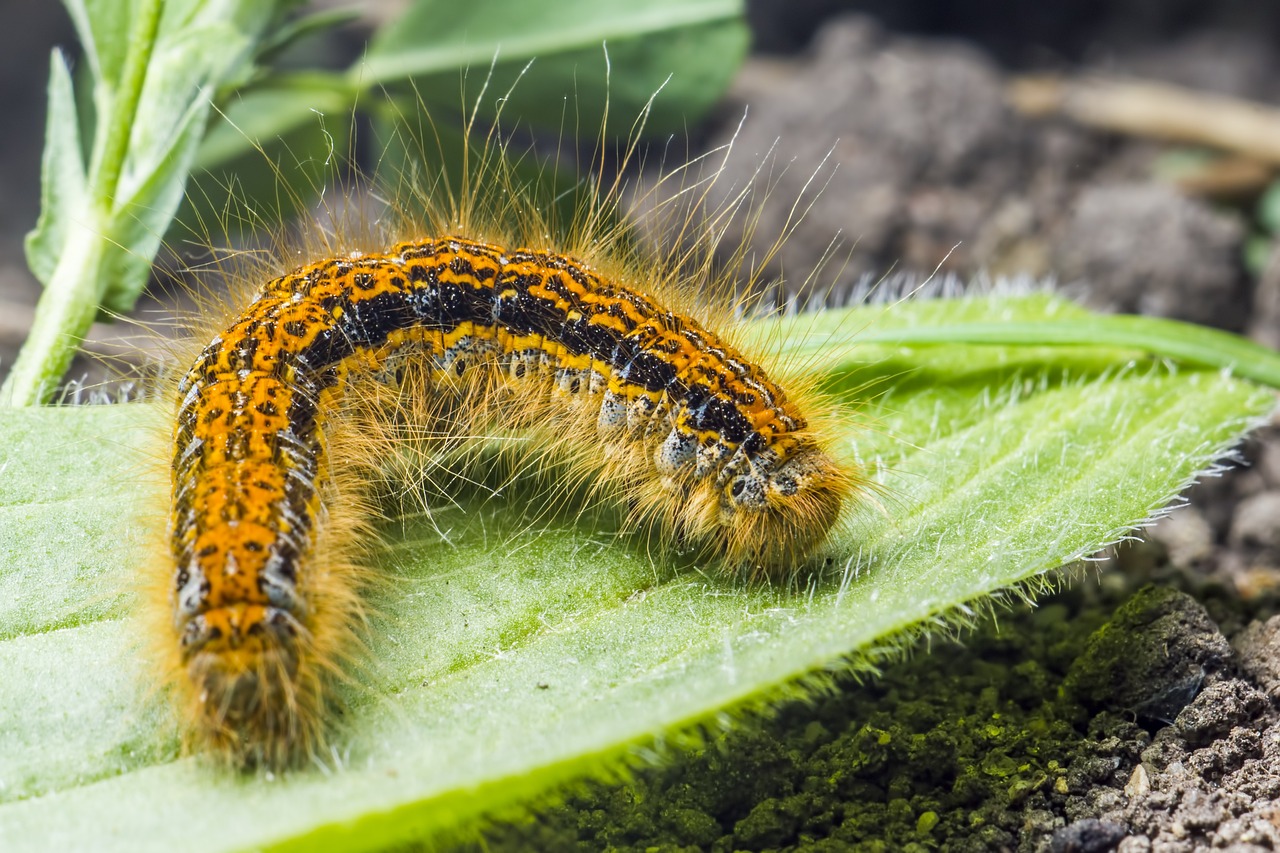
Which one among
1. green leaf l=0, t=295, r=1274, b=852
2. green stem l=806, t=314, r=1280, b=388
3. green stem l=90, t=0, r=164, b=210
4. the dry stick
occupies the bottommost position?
green leaf l=0, t=295, r=1274, b=852

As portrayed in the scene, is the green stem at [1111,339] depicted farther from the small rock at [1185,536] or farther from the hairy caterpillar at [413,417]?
the hairy caterpillar at [413,417]

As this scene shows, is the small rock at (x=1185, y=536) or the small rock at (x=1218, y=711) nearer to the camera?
the small rock at (x=1218, y=711)

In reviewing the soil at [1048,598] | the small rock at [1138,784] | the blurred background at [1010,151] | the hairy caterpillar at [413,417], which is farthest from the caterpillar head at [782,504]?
the blurred background at [1010,151]

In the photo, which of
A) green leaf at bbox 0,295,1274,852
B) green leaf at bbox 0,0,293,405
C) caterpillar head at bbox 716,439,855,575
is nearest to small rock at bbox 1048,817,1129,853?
green leaf at bbox 0,295,1274,852

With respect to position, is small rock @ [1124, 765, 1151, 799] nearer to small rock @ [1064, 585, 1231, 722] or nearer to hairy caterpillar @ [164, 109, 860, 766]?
small rock @ [1064, 585, 1231, 722]

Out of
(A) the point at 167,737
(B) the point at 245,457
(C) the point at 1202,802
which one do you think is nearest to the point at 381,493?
(B) the point at 245,457
